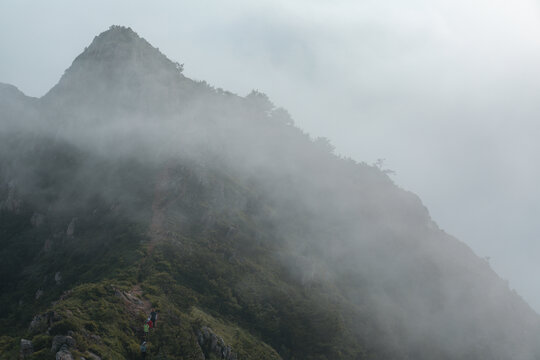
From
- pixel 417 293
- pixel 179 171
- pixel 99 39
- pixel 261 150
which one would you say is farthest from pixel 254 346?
pixel 99 39

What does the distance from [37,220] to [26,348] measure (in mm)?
56826

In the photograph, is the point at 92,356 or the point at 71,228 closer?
the point at 92,356

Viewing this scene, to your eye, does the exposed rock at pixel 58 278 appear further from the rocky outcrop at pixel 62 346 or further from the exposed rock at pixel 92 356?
the exposed rock at pixel 92 356

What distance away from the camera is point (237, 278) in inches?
2707

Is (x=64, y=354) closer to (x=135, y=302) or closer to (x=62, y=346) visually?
(x=62, y=346)

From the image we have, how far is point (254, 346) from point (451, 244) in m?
94.6

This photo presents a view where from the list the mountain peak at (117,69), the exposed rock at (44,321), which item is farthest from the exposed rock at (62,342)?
the mountain peak at (117,69)

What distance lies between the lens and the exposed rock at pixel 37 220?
3219 inches

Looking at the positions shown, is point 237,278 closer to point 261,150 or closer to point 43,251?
point 43,251

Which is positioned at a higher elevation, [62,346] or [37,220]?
[62,346]

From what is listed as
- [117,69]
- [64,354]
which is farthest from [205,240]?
[117,69]

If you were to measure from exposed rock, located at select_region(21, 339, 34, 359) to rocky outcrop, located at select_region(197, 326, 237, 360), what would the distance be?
19358mm

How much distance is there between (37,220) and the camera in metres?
82.1

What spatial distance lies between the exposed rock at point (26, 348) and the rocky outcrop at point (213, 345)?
19.4 meters
